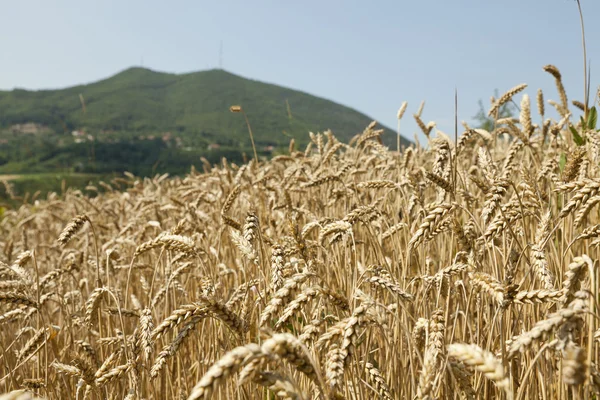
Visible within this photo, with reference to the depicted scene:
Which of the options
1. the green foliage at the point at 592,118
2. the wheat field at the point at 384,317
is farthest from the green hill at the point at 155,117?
the wheat field at the point at 384,317

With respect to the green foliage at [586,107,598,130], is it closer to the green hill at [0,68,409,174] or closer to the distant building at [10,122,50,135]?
the green hill at [0,68,409,174]

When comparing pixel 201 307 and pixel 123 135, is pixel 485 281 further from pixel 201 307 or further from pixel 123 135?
pixel 123 135

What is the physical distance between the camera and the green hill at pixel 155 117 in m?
65.2

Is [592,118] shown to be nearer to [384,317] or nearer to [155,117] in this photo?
[384,317]

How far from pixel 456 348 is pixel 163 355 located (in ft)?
2.84

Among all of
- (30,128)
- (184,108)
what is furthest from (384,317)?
(184,108)

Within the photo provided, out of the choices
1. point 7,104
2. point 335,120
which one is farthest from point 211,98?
point 7,104

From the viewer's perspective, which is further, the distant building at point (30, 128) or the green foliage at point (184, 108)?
the green foliage at point (184, 108)

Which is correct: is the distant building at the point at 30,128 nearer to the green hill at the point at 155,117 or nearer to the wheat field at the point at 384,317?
the green hill at the point at 155,117

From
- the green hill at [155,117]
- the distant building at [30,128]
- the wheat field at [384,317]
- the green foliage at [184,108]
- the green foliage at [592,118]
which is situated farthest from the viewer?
the green foliage at [184,108]

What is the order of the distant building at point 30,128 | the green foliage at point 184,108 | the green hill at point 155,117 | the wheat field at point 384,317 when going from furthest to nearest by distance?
the green foliage at point 184,108, the distant building at point 30,128, the green hill at point 155,117, the wheat field at point 384,317

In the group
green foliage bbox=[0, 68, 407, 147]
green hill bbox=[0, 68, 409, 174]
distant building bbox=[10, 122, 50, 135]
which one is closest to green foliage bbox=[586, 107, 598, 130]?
green hill bbox=[0, 68, 409, 174]

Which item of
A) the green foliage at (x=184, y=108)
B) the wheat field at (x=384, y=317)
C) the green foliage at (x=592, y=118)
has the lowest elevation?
the wheat field at (x=384, y=317)

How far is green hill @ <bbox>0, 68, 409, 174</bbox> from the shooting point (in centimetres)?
6525
